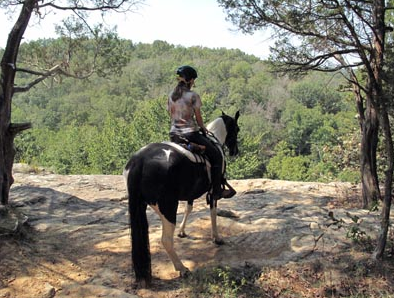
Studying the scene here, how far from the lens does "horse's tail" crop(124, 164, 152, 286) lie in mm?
4887

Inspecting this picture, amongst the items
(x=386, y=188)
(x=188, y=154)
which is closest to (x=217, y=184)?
(x=188, y=154)

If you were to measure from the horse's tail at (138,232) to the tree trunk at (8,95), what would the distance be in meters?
3.43

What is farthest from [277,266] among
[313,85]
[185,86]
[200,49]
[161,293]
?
[200,49]

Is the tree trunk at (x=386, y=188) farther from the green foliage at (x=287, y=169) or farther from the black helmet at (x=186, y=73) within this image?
the green foliage at (x=287, y=169)

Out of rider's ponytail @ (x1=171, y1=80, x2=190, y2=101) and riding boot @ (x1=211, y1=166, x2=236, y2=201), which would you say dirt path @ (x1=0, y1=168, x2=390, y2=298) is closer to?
riding boot @ (x1=211, y1=166, x2=236, y2=201)

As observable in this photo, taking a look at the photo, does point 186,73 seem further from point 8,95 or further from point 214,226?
point 8,95

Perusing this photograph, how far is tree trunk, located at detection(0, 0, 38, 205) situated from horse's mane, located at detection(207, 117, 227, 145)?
3.70 meters

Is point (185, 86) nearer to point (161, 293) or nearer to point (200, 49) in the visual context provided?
point (161, 293)

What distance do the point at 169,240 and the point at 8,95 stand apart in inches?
178

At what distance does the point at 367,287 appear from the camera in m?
5.08

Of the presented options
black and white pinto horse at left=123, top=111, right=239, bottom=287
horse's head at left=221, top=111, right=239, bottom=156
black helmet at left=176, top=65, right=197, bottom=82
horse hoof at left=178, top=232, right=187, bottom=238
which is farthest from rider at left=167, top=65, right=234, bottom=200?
horse hoof at left=178, top=232, right=187, bottom=238

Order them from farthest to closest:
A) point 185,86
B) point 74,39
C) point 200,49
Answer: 1. point 200,49
2. point 74,39
3. point 185,86

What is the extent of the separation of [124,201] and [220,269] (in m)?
5.46

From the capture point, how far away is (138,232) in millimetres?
4906
